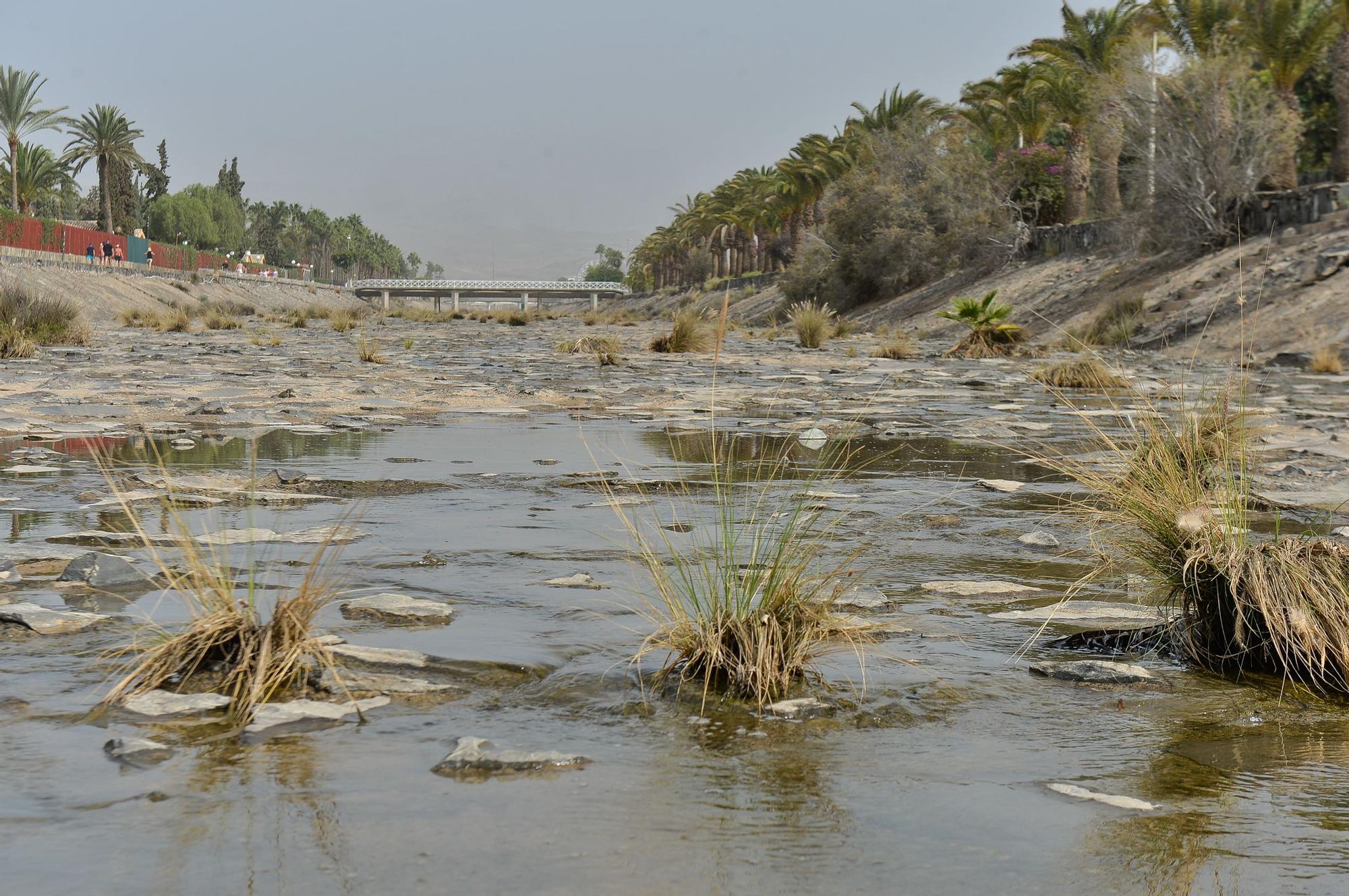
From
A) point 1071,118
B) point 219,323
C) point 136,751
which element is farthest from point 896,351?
point 136,751

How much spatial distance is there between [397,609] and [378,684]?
0.75 m

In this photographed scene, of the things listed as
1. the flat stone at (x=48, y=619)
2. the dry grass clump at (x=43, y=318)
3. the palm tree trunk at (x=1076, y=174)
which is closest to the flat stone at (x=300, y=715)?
the flat stone at (x=48, y=619)

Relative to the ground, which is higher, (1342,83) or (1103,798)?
(1342,83)

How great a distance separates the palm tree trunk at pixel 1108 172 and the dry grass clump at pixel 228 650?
33.9 m

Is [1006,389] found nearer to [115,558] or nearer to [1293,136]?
[115,558]

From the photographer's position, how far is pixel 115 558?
4102mm

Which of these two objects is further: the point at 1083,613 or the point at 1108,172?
the point at 1108,172

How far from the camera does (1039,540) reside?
16.8 ft

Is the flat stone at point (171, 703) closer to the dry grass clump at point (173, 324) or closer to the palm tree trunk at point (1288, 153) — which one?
the dry grass clump at point (173, 324)

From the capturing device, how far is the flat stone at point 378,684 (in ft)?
9.68

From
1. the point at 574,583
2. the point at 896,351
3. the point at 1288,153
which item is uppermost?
the point at 1288,153

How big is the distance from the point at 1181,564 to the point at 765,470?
3.69m

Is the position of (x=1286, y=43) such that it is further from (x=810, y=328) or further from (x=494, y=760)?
(x=494, y=760)

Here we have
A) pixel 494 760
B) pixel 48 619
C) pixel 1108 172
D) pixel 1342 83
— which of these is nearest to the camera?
pixel 494 760
